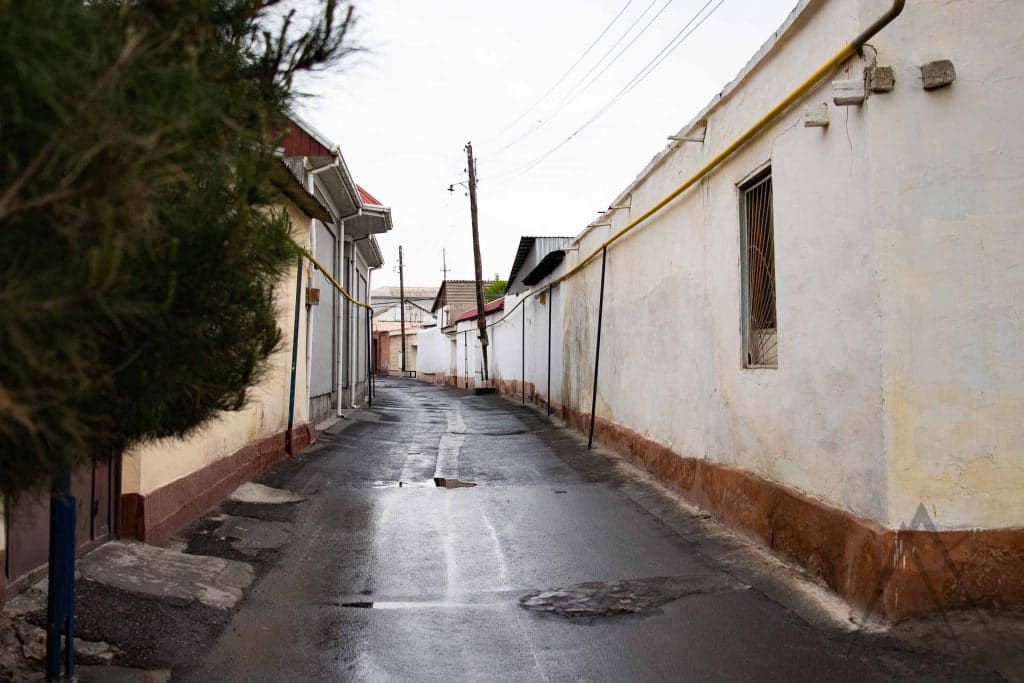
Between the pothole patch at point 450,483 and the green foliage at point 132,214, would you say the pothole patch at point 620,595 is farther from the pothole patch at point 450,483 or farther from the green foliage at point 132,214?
the pothole patch at point 450,483

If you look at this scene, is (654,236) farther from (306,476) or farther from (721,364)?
(306,476)

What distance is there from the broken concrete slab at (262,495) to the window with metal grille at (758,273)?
4.30m

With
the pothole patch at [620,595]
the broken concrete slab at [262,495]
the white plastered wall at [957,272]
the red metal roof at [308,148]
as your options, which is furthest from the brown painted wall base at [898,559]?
the red metal roof at [308,148]

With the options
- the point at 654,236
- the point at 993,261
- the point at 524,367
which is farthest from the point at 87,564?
the point at 524,367

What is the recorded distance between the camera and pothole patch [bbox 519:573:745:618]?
16.4ft

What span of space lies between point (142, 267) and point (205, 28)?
29.7 inches

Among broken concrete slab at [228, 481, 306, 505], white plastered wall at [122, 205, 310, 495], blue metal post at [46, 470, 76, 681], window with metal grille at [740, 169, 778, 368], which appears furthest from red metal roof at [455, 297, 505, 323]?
blue metal post at [46, 470, 76, 681]

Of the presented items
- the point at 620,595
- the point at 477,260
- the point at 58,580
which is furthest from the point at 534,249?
the point at 58,580

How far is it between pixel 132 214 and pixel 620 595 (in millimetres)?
4169

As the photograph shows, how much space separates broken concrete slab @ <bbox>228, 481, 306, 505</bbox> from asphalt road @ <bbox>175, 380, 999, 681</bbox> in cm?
16

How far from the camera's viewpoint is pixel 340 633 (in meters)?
4.61

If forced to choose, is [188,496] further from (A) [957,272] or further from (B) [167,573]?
(A) [957,272]

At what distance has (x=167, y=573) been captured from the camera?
5.14m

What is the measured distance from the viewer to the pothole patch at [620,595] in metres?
4.98
